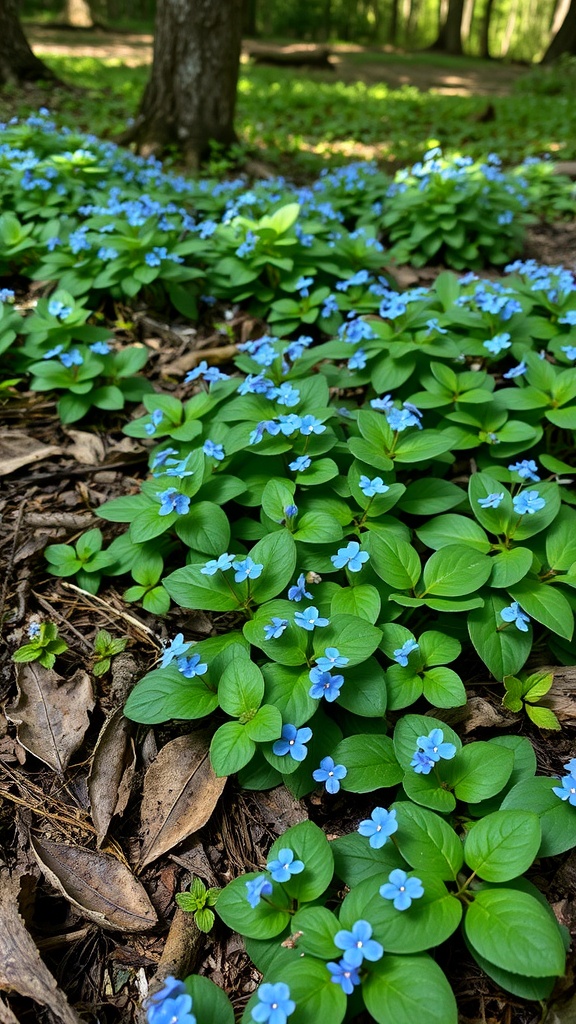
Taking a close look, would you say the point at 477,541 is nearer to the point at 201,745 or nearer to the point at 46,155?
the point at 201,745

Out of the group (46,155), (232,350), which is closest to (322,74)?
(46,155)

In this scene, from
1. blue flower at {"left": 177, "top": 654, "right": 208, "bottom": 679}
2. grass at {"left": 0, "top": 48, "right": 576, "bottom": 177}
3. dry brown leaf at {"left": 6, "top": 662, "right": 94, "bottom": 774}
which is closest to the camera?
blue flower at {"left": 177, "top": 654, "right": 208, "bottom": 679}

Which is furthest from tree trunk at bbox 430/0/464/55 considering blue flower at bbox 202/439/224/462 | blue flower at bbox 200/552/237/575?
blue flower at bbox 200/552/237/575

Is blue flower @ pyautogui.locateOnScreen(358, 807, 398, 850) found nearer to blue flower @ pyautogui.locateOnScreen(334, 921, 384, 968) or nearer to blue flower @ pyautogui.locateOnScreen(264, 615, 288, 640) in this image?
blue flower @ pyautogui.locateOnScreen(334, 921, 384, 968)

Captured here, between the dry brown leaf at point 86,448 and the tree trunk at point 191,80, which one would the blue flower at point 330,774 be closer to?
the dry brown leaf at point 86,448

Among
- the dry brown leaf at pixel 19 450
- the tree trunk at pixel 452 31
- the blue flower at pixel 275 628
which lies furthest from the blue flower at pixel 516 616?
the tree trunk at pixel 452 31

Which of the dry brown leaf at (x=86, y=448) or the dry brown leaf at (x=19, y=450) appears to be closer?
Result: the dry brown leaf at (x=19, y=450)

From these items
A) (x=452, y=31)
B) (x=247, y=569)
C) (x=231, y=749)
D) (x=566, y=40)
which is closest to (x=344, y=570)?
(x=247, y=569)
